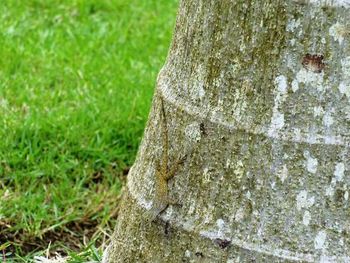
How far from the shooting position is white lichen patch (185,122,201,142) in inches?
102

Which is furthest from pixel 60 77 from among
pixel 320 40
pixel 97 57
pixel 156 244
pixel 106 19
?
pixel 320 40

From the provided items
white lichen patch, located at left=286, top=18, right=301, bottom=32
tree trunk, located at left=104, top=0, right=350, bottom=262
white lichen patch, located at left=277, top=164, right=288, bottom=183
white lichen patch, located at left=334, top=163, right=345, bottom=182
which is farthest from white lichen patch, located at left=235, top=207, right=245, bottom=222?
white lichen patch, located at left=286, top=18, right=301, bottom=32

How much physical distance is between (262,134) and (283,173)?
0.12 meters

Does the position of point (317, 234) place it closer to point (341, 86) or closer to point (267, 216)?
point (267, 216)

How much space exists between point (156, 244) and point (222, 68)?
571 millimetres

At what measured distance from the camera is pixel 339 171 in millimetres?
2480

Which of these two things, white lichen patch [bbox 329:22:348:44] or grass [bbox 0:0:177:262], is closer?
white lichen patch [bbox 329:22:348:44]

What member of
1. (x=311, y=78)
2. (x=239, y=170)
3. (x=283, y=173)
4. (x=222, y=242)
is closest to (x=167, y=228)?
(x=222, y=242)

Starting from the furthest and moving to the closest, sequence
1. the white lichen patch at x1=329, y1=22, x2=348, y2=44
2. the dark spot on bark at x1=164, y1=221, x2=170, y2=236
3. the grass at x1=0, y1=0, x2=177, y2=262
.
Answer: the grass at x1=0, y1=0, x2=177, y2=262, the dark spot on bark at x1=164, y1=221, x2=170, y2=236, the white lichen patch at x1=329, y1=22, x2=348, y2=44

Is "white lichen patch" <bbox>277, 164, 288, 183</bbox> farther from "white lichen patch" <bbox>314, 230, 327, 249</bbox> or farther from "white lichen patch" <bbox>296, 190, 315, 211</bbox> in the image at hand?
"white lichen patch" <bbox>314, 230, 327, 249</bbox>

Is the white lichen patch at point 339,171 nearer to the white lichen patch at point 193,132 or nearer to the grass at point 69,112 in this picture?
the white lichen patch at point 193,132

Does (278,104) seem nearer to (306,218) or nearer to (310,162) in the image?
(310,162)

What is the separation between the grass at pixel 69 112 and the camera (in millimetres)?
3914

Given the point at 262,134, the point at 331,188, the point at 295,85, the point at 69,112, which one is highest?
the point at 295,85
